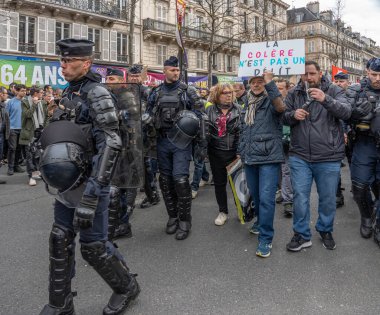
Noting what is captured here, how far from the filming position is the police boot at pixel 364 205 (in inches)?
169

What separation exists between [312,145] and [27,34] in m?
22.9

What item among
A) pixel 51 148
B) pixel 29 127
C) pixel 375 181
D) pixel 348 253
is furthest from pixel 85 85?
pixel 29 127

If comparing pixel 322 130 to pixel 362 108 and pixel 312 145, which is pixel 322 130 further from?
pixel 362 108

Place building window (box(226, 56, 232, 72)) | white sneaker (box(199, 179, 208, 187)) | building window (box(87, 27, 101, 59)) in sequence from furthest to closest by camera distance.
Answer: building window (box(226, 56, 232, 72)), building window (box(87, 27, 101, 59)), white sneaker (box(199, 179, 208, 187))

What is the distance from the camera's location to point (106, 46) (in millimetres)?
26547

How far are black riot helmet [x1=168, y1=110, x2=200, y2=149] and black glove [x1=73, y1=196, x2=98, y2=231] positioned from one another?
2.10 metres

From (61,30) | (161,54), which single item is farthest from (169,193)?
(161,54)

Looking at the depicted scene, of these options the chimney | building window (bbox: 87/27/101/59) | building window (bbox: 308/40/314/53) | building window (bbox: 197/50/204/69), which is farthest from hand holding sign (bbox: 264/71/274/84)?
the chimney

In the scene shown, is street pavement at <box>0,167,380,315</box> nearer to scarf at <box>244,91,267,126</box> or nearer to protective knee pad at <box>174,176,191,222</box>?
protective knee pad at <box>174,176,191,222</box>

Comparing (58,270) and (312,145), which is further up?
(312,145)

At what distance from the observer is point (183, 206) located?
4.33m

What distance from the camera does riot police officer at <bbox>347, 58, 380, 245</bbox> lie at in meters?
3.99

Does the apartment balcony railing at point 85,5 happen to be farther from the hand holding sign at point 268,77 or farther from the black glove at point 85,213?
the black glove at point 85,213

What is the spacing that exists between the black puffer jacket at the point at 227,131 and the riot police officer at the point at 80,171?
227 cm
